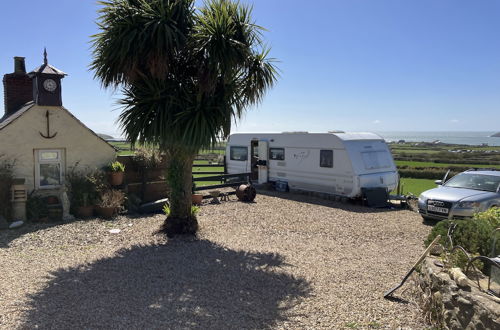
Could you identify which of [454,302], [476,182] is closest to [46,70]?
[454,302]

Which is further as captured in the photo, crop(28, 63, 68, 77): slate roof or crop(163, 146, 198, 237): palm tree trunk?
crop(28, 63, 68, 77): slate roof

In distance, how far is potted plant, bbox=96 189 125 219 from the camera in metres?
10.6

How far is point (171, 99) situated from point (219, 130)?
1.18 metres

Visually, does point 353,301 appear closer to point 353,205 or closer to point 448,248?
point 448,248

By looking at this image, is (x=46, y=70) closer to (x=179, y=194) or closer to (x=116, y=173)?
(x=116, y=173)

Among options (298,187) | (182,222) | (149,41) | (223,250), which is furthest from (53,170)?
(298,187)

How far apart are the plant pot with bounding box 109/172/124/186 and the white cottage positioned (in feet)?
2.28

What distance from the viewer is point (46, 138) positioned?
10.8m

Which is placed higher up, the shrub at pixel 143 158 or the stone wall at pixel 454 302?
the shrub at pixel 143 158

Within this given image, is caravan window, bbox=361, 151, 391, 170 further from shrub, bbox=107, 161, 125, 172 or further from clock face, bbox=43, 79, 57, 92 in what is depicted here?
clock face, bbox=43, 79, 57, 92

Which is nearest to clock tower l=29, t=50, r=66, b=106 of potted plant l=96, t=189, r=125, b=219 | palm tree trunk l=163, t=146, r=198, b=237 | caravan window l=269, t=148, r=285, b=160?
potted plant l=96, t=189, r=125, b=219

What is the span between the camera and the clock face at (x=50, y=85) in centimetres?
1062

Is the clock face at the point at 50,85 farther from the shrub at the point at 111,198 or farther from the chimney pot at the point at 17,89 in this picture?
the shrub at the point at 111,198

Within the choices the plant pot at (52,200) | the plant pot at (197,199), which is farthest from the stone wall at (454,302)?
the plant pot at (52,200)
